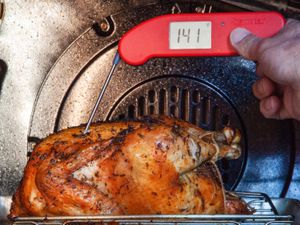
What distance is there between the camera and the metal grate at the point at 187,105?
1847 mm

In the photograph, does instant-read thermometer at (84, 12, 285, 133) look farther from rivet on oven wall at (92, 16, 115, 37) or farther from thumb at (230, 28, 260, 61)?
rivet on oven wall at (92, 16, 115, 37)

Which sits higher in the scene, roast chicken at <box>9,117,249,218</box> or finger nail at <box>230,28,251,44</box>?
finger nail at <box>230,28,251,44</box>

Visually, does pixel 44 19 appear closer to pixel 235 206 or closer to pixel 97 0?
pixel 97 0

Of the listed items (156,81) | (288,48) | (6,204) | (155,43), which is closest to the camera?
(288,48)

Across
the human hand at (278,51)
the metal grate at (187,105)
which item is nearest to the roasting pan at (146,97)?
the metal grate at (187,105)

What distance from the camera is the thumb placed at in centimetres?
146

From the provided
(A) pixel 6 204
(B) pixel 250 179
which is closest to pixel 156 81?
(B) pixel 250 179

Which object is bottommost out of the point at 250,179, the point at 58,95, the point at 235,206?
the point at 235,206

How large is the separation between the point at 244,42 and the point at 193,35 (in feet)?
0.44

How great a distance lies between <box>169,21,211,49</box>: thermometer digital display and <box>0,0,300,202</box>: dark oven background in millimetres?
354

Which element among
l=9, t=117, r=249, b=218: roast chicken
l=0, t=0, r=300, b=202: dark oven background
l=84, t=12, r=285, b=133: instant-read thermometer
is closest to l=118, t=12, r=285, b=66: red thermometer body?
l=84, t=12, r=285, b=133: instant-read thermometer

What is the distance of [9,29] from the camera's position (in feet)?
6.19

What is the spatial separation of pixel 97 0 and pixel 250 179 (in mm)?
769

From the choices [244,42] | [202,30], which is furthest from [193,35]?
[244,42]
